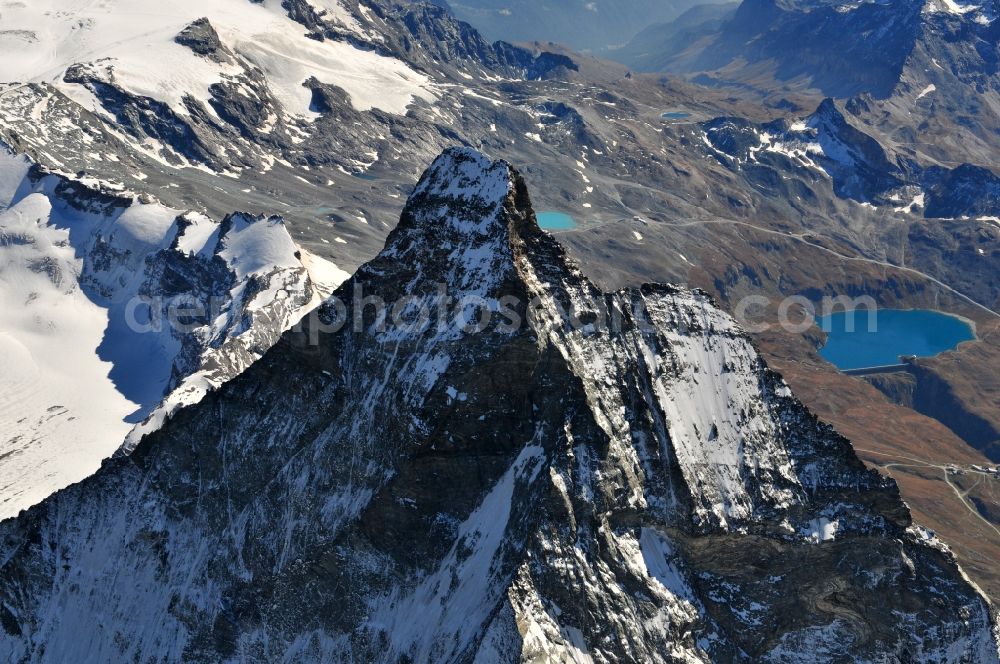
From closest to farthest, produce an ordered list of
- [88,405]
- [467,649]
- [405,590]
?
1. [467,649]
2. [405,590]
3. [88,405]

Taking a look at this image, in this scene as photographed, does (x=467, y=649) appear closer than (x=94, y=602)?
Yes

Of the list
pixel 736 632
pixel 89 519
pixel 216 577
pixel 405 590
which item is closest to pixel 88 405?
pixel 89 519

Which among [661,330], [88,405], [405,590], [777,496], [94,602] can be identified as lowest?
[88,405]

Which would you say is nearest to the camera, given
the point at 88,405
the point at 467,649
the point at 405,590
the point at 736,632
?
the point at 467,649

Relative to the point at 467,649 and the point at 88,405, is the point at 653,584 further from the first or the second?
the point at 88,405

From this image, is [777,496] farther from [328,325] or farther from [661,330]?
[328,325]

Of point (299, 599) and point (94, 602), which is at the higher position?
point (299, 599)

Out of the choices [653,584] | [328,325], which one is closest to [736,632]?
[653,584]
